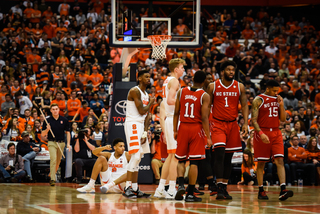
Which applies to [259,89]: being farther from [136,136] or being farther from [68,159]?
[136,136]

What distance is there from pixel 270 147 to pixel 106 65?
13.2m

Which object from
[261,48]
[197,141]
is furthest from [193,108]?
[261,48]

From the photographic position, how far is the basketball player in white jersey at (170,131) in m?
8.14

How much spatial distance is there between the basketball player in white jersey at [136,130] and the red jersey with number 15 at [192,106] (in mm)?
800

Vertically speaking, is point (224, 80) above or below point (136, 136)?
above

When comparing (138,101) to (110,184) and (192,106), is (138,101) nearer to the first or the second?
(192,106)

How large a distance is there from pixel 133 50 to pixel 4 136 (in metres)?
5.37

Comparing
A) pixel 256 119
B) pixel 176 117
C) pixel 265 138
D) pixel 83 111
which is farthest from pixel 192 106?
pixel 83 111

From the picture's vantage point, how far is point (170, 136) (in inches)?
332

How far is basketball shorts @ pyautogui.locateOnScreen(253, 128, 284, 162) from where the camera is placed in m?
8.51

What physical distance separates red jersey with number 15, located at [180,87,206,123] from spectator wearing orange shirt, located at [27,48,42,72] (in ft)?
44.2

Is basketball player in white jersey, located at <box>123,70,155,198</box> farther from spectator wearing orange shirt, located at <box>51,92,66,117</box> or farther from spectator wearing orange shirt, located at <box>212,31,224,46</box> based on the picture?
spectator wearing orange shirt, located at <box>212,31,224,46</box>

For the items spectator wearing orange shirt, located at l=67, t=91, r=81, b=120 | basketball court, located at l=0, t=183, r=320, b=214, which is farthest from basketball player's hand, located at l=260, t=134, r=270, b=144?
spectator wearing orange shirt, located at l=67, t=91, r=81, b=120

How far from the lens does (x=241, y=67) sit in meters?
21.5
